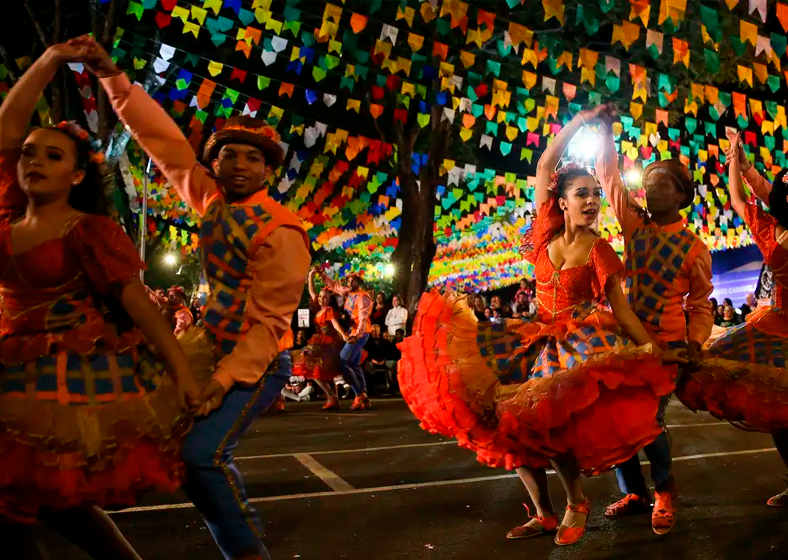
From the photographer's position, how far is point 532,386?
377cm

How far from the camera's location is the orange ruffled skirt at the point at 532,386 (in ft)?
11.8

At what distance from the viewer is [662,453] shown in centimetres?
447

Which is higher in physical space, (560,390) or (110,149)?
(110,149)

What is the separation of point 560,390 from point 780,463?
153 inches

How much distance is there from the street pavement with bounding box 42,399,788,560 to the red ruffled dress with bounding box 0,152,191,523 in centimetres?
162

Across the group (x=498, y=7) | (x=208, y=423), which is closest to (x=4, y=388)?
(x=208, y=423)

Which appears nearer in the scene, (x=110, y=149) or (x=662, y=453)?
(x=662, y=453)

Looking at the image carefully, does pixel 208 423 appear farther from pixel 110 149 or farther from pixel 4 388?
pixel 110 149

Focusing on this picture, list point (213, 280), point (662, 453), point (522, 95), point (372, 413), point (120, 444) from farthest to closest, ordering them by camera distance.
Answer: point (522, 95) → point (372, 413) → point (662, 453) → point (213, 280) → point (120, 444)

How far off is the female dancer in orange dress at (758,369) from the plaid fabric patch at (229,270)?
2.92 metres

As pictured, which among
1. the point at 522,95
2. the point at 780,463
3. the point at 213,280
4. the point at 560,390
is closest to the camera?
the point at 213,280

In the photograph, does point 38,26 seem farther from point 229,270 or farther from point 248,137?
point 229,270

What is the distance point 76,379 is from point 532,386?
222cm

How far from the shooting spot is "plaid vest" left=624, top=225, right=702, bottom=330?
14.9ft
